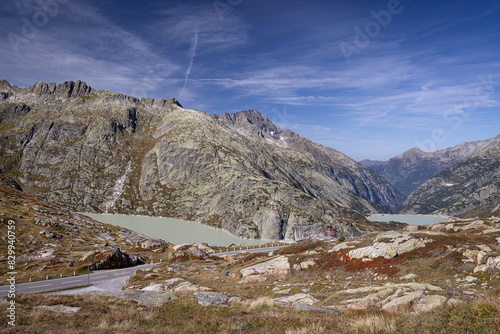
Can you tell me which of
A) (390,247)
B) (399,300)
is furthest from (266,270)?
(399,300)

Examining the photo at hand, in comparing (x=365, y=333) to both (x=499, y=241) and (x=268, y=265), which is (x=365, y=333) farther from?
(x=268, y=265)

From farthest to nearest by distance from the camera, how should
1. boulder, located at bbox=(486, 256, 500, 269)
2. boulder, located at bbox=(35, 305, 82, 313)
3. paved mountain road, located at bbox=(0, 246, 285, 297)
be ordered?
paved mountain road, located at bbox=(0, 246, 285, 297), boulder, located at bbox=(486, 256, 500, 269), boulder, located at bbox=(35, 305, 82, 313)

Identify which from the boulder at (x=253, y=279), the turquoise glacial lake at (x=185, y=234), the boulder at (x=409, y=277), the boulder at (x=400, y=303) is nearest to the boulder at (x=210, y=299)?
the boulder at (x=400, y=303)

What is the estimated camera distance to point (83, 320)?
15.0 meters

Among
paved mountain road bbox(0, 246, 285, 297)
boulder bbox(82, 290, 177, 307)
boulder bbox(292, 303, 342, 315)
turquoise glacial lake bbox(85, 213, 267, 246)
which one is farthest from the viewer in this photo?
turquoise glacial lake bbox(85, 213, 267, 246)

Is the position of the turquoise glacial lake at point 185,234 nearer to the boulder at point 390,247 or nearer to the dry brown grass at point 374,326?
the boulder at point 390,247

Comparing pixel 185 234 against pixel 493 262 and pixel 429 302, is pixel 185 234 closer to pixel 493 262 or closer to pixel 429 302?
pixel 493 262

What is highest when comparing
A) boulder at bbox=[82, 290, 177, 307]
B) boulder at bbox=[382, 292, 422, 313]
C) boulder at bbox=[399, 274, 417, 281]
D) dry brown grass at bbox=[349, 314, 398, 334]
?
dry brown grass at bbox=[349, 314, 398, 334]

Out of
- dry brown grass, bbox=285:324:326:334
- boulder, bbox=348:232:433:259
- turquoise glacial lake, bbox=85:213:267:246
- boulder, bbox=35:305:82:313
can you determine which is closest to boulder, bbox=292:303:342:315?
dry brown grass, bbox=285:324:326:334

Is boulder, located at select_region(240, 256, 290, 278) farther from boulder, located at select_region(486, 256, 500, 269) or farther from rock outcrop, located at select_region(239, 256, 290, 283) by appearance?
boulder, located at select_region(486, 256, 500, 269)

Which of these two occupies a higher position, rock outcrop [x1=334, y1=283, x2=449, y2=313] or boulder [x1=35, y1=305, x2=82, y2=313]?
boulder [x1=35, y1=305, x2=82, y2=313]

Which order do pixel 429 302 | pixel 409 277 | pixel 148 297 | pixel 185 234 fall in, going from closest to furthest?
pixel 429 302
pixel 148 297
pixel 409 277
pixel 185 234

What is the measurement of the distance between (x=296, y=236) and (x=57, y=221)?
135 metres

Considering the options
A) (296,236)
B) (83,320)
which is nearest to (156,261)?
(83,320)
